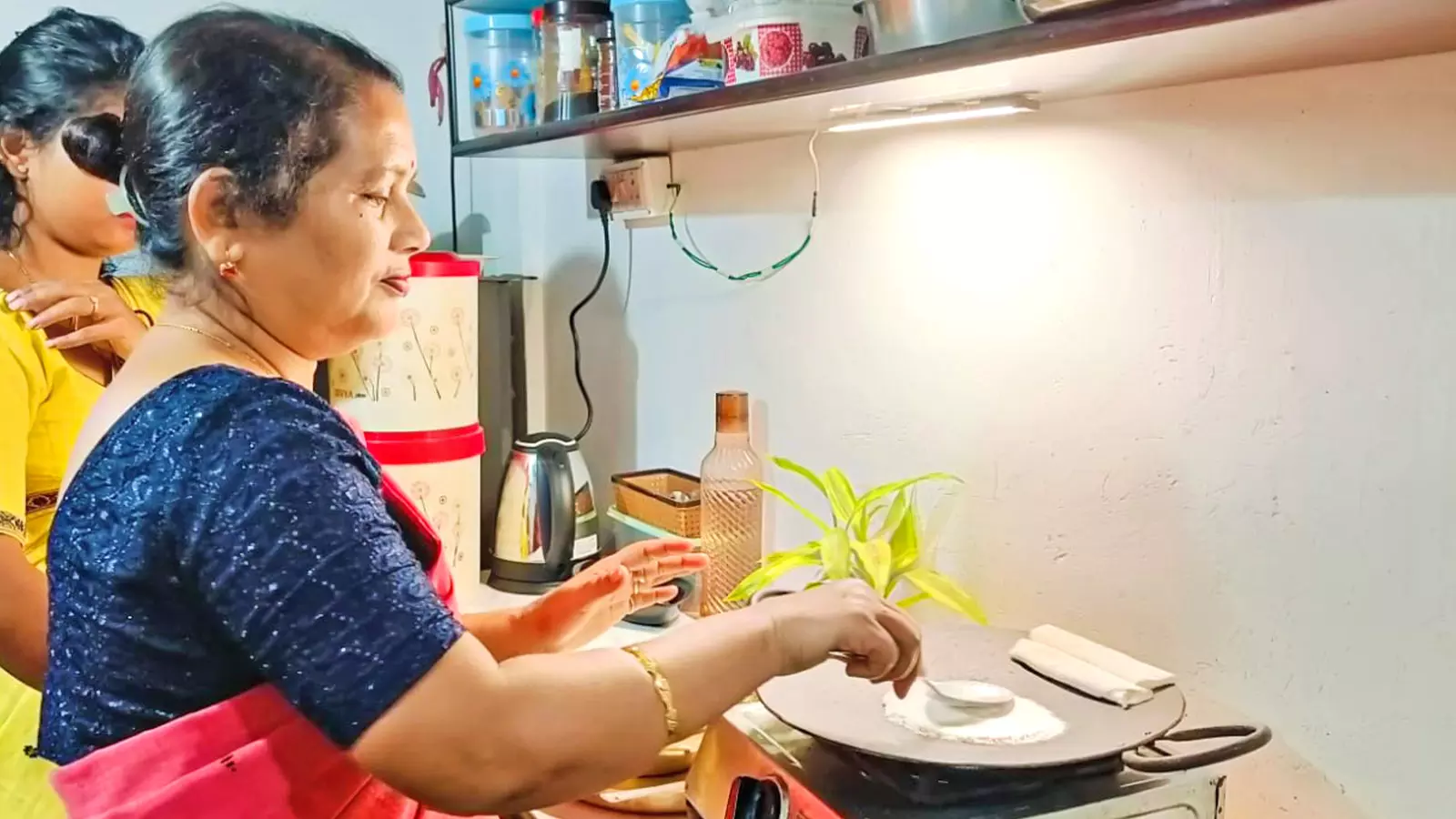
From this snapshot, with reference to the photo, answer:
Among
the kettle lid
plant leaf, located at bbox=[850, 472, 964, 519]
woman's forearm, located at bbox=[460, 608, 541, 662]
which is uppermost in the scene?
plant leaf, located at bbox=[850, 472, 964, 519]

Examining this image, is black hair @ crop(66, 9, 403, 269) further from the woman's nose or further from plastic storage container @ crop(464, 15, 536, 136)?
plastic storage container @ crop(464, 15, 536, 136)

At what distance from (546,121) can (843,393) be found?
59 centimetres

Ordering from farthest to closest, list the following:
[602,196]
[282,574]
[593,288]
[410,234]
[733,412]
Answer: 1. [593,288]
2. [602,196]
3. [733,412]
4. [410,234]
5. [282,574]

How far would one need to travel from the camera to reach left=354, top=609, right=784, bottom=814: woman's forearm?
73cm

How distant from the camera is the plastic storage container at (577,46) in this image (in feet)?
5.48

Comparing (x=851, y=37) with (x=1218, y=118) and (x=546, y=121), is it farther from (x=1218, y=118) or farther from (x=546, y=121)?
(x=546, y=121)

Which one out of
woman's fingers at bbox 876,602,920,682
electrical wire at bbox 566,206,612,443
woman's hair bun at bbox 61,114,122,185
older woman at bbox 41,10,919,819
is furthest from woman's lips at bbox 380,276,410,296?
electrical wire at bbox 566,206,612,443

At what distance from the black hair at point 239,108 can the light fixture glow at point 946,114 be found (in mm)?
594

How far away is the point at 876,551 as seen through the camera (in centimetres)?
132

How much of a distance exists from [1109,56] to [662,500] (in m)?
1.01

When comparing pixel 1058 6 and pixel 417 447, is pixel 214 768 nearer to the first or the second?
pixel 1058 6

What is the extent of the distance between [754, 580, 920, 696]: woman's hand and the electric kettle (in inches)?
39.5

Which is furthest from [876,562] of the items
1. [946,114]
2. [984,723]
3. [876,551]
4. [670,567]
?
[946,114]

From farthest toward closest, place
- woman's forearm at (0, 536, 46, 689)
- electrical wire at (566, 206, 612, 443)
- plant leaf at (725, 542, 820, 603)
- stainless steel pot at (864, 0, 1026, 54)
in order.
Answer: electrical wire at (566, 206, 612, 443) < plant leaf at (725, 542, 820, 603) < woman's forearm at (0, 536, 46, 689) < stainless steel pot at (864, 0, 1026, 54)
